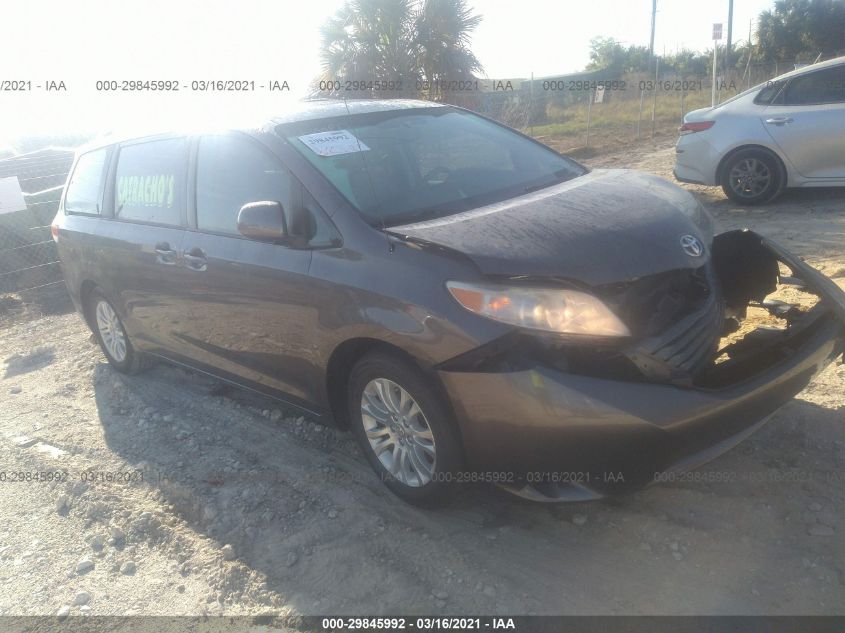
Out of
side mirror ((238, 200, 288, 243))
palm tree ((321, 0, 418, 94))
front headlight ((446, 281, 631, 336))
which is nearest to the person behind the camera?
front headlight ((446, 281, 631, 336))

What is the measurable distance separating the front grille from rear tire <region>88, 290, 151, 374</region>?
3.92m

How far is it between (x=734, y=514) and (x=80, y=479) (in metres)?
3.36

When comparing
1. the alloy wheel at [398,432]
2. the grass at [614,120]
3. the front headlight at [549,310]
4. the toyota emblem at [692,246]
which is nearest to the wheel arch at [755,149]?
the toyota emblem at [692,246]

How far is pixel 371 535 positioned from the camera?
3207 millimetres

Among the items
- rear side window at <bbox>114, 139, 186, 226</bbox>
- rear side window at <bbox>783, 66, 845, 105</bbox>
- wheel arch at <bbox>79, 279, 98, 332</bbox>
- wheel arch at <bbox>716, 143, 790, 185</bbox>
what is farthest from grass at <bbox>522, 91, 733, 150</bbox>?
rear side window at <bbox>114, 139, 186, 226</bbox>

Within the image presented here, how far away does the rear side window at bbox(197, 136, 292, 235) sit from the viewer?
3588 millimetres

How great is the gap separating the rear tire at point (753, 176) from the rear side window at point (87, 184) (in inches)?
262

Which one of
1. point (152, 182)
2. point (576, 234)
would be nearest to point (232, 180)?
point (152, 182)

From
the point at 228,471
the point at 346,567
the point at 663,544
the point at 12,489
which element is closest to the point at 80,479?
the point at 12,489

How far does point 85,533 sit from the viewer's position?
3.57 m

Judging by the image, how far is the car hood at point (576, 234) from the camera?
9.13 ft

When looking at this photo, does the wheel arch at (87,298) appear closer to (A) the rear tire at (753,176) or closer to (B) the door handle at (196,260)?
(B) the door handle at (196,260)

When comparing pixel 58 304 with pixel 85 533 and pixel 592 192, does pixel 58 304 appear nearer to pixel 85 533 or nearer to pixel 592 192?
pixel 85 533

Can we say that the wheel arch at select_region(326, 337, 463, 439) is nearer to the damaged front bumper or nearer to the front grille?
the damaged front bumper
